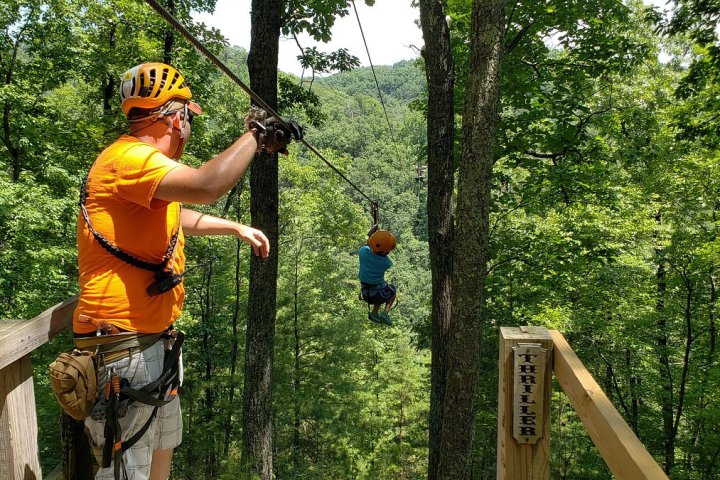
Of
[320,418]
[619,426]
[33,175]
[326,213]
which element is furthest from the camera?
[326,213]

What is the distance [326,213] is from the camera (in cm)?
1772

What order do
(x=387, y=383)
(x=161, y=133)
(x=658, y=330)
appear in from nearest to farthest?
1. (x=161, y=133)
2. (x=658, y=330)
3. (x=387, y=383)

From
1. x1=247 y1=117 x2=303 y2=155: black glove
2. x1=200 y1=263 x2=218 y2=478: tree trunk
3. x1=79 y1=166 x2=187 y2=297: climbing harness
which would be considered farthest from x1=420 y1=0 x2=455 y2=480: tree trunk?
x1=200 y1=263 x2=218 y2=478: tree trunk

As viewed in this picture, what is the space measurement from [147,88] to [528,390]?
191 centimetres

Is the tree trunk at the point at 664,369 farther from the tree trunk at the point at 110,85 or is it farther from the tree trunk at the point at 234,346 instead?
the tree trunk at the point at 110,85

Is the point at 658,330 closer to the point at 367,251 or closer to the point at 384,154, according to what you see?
the point at 367,251

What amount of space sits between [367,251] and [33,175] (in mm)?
10875

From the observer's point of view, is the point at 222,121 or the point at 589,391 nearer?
the point at 589,391

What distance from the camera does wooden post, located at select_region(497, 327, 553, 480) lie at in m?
1.68

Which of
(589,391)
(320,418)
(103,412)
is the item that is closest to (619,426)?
(589,391)

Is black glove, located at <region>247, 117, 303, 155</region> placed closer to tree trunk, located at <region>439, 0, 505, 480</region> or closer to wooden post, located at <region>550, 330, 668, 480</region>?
wooden post, located at <region>550, 330, 668, 480</region>

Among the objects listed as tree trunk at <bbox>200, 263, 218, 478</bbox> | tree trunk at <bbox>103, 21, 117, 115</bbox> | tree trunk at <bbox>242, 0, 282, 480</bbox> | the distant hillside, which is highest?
the distant hillside

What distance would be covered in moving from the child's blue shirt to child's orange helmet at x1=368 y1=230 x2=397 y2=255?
0.80ft

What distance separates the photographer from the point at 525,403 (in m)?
1.70
